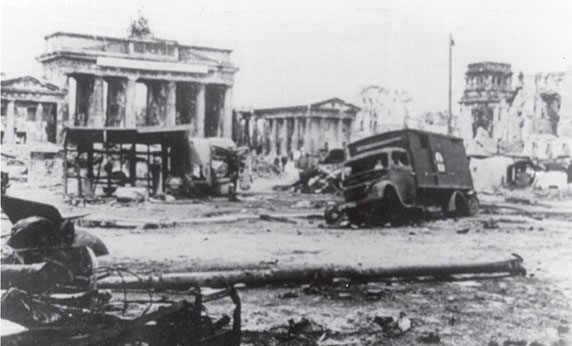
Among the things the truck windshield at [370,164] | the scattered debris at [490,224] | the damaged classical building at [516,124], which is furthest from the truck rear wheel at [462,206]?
the damaged classical building at [516,124]

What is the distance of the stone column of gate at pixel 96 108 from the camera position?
144 feet

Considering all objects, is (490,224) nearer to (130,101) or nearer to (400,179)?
(400,179)

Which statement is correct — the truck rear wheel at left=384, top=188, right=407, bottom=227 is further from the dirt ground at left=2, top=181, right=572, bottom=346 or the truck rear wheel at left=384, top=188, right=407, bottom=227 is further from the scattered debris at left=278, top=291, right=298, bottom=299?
the scattered debris at left=278, top=291, right=298, bottom=299

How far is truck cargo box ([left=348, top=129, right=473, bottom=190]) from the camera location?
16378 millimetres

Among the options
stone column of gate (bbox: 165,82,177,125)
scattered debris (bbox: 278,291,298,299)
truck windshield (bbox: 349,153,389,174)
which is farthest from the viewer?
stone column of gate (bbox: 165,82,177,125)

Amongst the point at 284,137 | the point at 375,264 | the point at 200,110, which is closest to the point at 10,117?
the point at 200,110

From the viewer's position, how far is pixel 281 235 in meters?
13.1

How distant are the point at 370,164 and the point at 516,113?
4514cm

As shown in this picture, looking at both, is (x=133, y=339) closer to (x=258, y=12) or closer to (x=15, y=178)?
(x=258, y=12)

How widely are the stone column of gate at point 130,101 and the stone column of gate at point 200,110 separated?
4870 millimetres

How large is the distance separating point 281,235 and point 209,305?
6.27 metres

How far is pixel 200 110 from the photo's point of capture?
48.6 meters

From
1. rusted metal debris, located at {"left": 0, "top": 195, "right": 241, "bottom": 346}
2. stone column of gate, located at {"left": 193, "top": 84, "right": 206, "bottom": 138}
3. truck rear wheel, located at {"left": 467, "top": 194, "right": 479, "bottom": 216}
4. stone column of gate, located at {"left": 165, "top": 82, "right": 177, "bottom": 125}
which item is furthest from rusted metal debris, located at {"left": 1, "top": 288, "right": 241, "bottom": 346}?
stone column of gate, located at {"left": 193, "top": 84, "right": 206, "bottom": 138}

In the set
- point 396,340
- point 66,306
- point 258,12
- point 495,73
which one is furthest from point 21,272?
point 495,73
